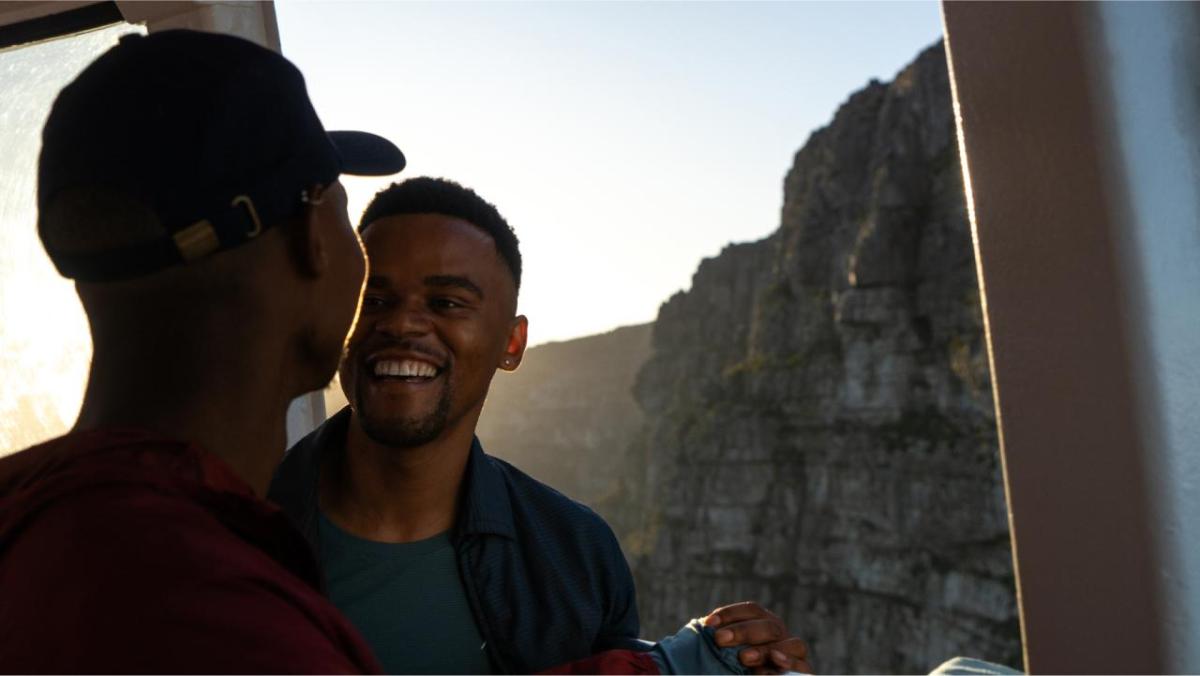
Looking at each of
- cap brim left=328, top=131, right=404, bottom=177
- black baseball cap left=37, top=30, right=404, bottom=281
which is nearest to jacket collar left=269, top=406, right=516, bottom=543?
cap brim left=328, top=131, right=404, bottom=177

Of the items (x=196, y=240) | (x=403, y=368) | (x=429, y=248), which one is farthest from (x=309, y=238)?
(x=429, y=248)

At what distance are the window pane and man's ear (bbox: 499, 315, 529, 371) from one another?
4.93ft

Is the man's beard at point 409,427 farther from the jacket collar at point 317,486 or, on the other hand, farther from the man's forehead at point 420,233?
the man's forehead at point 420,233

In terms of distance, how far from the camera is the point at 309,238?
45.8 inches

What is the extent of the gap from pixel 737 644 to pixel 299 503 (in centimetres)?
83

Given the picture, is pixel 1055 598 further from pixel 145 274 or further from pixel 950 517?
pixel 950 517

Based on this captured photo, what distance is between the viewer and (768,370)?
63.2m

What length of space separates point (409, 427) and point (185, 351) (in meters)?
1.00

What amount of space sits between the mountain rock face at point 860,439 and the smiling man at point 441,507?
4550 centimetres

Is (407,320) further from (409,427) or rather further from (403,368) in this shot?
(409,427)

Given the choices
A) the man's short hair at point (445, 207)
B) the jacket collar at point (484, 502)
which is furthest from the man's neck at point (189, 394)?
the man's short hair at point (445, 207)

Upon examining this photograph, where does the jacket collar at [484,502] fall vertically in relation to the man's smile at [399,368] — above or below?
below

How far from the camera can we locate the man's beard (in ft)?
6.74

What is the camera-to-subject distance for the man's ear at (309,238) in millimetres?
1159
